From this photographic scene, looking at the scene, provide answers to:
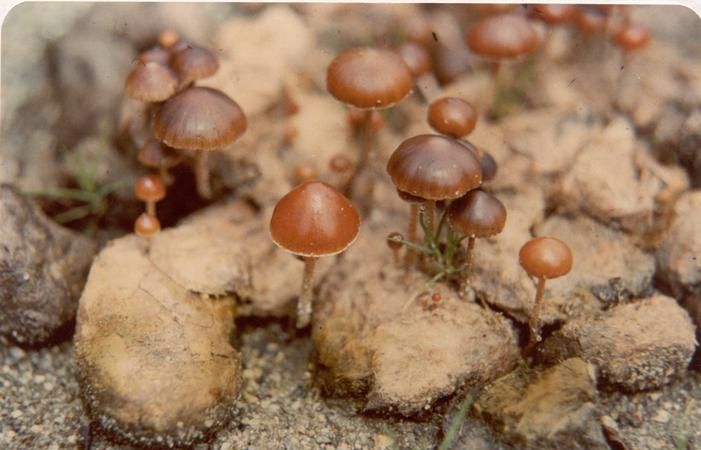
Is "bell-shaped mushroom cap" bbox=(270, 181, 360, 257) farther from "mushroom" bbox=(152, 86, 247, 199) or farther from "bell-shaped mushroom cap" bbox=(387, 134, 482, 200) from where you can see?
"mushroom" bbox=(152, 86, 247, 199)

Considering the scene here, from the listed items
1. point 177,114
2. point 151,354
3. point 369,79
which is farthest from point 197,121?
point 151,354

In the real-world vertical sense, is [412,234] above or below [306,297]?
above

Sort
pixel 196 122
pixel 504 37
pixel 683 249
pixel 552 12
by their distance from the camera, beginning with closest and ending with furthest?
1. pixel 196 122
2. pixel 683 249
3. pixel 504 37
4. pixel 552 12

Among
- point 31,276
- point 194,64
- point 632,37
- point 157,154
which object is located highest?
point 194,64

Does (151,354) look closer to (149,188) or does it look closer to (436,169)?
(149,188)

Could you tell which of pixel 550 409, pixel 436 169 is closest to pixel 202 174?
pixel 436 169

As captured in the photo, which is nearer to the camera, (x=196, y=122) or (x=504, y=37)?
(x=196, y=122)

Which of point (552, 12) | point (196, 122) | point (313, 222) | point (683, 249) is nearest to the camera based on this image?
point (313, 222)
